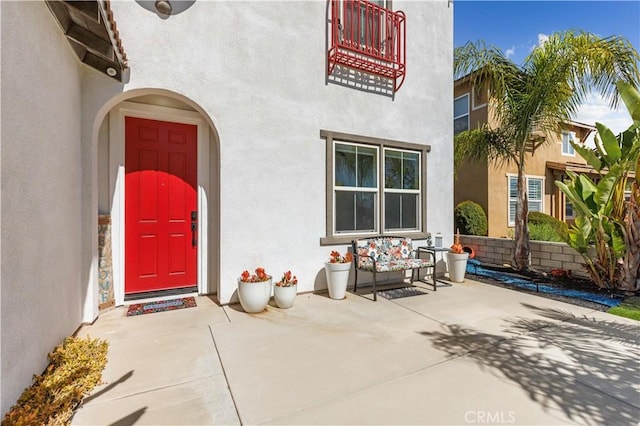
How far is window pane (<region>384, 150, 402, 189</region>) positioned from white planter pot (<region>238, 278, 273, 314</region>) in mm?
3375

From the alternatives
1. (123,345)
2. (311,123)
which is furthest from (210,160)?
(123,345)

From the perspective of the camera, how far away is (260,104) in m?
4.92

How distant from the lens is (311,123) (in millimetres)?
5367

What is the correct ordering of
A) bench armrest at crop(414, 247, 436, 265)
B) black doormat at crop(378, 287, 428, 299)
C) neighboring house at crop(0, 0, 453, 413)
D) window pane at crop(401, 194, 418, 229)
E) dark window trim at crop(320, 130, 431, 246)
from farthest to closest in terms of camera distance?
window pane at crop(401, 194, 418, 229) → bench armrest at crop(414, 247, 436, 265) → dark window trim at crop(320, 130, 431, 246) → black doormat at crop(378, 287, 428, 299) → neighboring house at crop(0, 0, 453, 413)

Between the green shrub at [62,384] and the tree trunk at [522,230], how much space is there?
27.1 feet

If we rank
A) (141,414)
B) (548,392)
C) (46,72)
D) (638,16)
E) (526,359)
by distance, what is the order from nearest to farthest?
(141,414), (548,392), (46,72), (526,359), (638,16)

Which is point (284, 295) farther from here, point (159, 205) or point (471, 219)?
point (471, 219)

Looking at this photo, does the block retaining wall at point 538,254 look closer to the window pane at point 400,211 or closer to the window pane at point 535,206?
the window pane at point 400,211

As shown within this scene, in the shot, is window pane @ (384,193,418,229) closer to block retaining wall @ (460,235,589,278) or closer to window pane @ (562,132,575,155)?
block retaining wall @ (460,235,589,278)

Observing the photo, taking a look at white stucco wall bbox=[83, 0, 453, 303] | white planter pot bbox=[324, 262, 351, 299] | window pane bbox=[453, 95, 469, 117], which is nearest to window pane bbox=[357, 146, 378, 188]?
white stucco wall bbox=[83, 0, 453, 303]

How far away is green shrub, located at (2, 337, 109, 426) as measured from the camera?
2033 mm

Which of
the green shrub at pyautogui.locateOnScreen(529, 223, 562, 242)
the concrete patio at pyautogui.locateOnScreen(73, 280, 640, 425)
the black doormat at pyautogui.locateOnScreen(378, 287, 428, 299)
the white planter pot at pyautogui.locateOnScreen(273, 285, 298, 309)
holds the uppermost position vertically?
the green shrub at pyautogui.locateOnScreen(529, 223, 562, 242)

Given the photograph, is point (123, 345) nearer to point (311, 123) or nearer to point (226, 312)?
point (226, 312)

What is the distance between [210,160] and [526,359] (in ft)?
17.3
